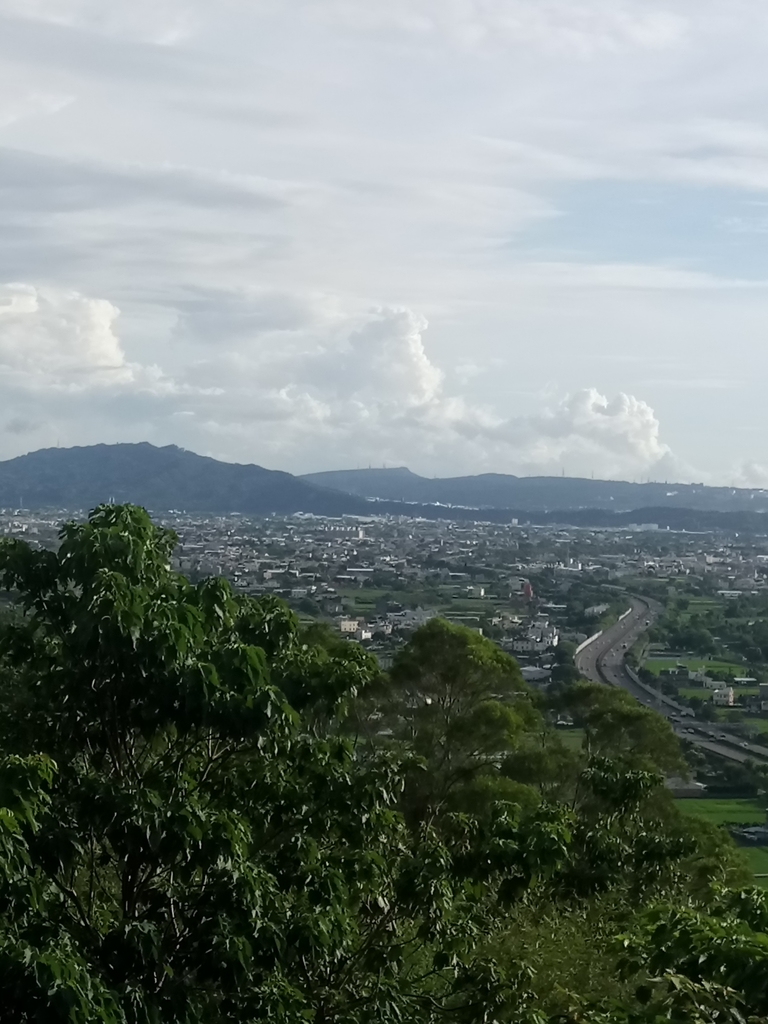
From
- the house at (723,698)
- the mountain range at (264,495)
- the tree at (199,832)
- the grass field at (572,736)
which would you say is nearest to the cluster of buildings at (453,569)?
the house at (723,698)

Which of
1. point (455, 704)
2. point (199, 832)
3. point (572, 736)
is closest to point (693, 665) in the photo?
point (572, 736)

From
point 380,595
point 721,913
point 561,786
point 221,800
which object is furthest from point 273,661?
point 380,595

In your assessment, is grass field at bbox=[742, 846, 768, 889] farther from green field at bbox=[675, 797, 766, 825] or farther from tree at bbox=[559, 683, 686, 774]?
tree at bbox=[559, 683, 686, 774]

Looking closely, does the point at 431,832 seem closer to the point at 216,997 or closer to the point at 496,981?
the point at 496,981

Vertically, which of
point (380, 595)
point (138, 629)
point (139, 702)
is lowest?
point (380, 595)

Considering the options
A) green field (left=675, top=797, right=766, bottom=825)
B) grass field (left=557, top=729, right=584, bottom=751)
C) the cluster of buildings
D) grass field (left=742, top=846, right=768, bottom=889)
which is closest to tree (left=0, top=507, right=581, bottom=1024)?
grass field (left=557, top=729, right=584, bottom=751)

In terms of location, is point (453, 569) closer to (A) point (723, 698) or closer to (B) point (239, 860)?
(A) point (723, 698)
